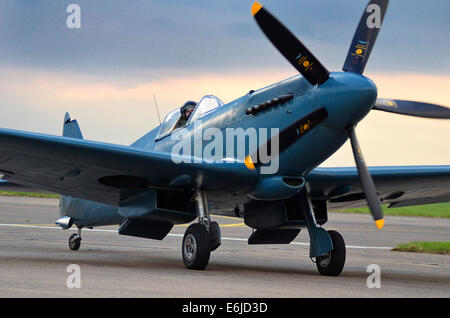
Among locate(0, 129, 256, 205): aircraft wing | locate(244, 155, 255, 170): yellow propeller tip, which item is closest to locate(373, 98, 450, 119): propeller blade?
locate(244, 155, 255, 170): yellow propeller tip

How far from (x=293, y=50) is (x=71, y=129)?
286 inches

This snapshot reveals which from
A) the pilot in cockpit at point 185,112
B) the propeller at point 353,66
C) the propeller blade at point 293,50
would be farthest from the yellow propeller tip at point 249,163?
the pilot in cockpit at point 185,112

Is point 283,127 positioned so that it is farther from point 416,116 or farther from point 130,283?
point 130,283

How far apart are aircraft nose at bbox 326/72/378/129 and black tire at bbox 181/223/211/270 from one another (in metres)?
2.43

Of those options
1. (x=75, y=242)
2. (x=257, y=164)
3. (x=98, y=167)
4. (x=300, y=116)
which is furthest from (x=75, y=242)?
(x=300, y=116)

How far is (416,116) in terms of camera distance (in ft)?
29.8

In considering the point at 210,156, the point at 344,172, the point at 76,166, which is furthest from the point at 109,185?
the point at 344,172

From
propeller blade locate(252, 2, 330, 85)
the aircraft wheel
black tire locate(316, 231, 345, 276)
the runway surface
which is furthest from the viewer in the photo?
the aircraft wheel

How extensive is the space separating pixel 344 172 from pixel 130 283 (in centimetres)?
432

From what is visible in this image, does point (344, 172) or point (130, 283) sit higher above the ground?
point (344, 172)

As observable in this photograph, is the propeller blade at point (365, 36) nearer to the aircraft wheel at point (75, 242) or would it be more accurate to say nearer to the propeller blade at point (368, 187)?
the propeller blade at point (368, 187)

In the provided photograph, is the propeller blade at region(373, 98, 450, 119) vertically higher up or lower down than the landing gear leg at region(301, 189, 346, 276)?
higher up

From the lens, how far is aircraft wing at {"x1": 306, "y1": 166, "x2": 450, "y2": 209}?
32.3 ft

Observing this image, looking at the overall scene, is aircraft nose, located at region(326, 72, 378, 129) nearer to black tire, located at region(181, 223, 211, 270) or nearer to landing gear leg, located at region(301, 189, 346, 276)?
landing gear leg, located at region(301, 189, 346, 276)
